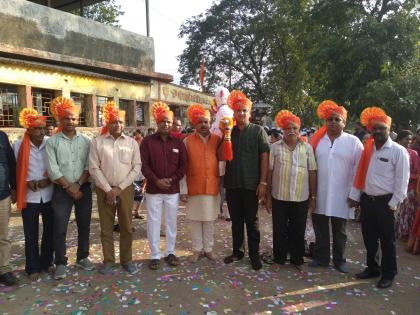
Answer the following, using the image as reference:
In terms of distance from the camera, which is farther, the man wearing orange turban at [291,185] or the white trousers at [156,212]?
the white trousers at [156,212]

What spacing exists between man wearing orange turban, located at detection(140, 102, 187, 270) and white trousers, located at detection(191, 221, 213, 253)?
1.20 feet

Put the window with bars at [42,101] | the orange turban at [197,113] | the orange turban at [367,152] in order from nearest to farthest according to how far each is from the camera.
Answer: the orange turban at [367,152] < the orange turban at [197,113] < the window with bars at [42,101]

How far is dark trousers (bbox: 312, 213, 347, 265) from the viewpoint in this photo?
468cm

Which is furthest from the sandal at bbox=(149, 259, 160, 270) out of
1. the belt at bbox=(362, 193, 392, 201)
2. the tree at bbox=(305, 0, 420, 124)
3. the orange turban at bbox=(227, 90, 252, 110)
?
the tree at bbox=(305, 0, 420, 124)

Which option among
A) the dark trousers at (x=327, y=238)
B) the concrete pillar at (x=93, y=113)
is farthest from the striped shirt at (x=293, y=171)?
the concrete pillar at (x=93, y=113)

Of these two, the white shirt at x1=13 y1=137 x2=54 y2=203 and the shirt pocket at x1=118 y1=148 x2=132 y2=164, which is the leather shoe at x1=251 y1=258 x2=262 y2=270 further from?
the white shirt at x1=13 y1=137 x2=54 y2=203

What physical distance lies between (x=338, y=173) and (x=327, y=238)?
87 centimetres

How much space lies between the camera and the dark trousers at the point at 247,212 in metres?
4.74

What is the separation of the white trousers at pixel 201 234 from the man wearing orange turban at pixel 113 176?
2.87 ft

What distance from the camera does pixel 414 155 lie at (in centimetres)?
564

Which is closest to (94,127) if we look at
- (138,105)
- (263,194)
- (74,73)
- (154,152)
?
(74,73)

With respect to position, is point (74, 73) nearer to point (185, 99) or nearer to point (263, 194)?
point (185, 99)

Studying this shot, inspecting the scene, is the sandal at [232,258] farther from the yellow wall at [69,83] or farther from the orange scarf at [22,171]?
the yellow wall at [69,83]

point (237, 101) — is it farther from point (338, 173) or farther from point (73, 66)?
point (73, 66)
